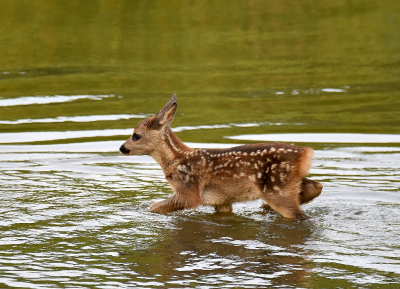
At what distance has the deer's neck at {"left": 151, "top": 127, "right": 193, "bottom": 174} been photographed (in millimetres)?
10836

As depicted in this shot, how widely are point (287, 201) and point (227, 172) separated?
855 millimetres

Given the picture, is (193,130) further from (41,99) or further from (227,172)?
(227,172)

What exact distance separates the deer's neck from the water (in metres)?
0.57

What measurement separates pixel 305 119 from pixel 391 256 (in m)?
7.68

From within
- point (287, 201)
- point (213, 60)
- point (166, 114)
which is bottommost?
point (287, 201)

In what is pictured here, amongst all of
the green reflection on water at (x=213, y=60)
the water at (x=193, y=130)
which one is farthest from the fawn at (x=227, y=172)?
the green reflection on water at (x=213, y=60)

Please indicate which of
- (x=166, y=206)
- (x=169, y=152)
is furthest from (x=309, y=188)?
(x=169, y=152)

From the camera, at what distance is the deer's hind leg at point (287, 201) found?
9.97m

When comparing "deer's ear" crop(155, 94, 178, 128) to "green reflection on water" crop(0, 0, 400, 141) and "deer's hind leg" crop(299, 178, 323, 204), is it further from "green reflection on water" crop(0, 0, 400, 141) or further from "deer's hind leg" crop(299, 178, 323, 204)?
"green reflection on water" crop(0, 0, 400, 141)

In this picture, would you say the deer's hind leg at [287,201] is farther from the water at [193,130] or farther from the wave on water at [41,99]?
the wave on water at [41,99]

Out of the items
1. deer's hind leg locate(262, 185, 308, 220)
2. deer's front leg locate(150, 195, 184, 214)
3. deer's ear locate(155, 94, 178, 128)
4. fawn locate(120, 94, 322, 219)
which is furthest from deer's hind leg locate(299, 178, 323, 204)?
deer's ear locate(155, 94, 178, 128)

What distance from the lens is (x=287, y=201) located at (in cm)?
998

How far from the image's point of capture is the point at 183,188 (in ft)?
34.6

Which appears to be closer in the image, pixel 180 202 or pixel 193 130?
pixel 180 202
